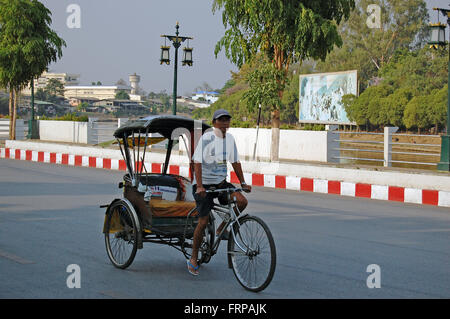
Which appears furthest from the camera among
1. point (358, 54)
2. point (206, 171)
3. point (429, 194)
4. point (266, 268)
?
point (358, 54)

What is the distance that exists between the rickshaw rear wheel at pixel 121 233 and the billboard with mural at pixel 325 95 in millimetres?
68242

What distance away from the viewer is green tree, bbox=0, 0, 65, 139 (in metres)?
32.6

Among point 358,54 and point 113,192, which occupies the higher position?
point 358,54

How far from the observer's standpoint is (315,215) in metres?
11.9

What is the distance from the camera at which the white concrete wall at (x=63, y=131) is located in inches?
1435

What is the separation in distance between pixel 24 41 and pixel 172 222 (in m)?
27.8

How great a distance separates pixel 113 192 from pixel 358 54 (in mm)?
75036

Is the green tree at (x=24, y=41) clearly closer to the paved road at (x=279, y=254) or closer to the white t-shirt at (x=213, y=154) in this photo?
the paved road at (x=279, y=254)

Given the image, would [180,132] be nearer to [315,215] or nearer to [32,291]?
[32,291]

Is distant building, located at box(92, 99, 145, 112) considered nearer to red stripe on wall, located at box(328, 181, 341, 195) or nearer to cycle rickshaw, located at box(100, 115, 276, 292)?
red stripe on wall, located at box(328, 181, 341, 195)

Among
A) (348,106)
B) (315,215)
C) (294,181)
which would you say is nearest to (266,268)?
(315,215)

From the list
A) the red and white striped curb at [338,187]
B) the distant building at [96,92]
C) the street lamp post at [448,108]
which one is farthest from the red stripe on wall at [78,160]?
the distant building at [96,92]

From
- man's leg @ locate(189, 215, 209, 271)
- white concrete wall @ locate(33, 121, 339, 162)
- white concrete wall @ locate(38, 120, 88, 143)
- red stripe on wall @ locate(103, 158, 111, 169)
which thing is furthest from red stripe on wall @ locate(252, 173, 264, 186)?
white concrete wall @ locate(38, 120, 88, 143)

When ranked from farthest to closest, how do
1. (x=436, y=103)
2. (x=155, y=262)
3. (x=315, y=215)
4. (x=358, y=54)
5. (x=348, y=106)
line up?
(x=358, y=54)
(x=348, y=106)
(x=436, y=103)
(x=315, y=215)
(x=155, y=262)
